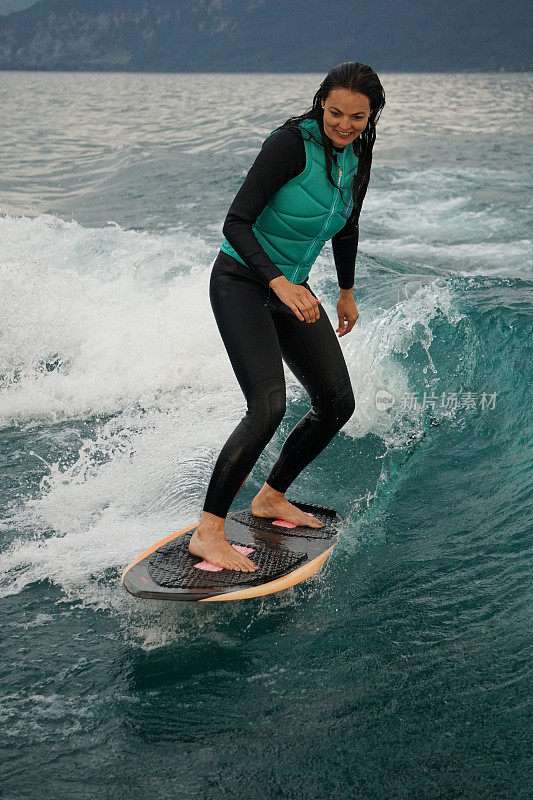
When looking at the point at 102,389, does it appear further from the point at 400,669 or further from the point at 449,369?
the point at 400,669

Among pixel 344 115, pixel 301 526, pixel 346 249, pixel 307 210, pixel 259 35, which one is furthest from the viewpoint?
pixel 259 35

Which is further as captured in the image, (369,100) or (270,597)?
(270,597)

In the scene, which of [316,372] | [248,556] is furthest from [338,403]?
[248,556]

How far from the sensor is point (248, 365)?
3451 millimetres

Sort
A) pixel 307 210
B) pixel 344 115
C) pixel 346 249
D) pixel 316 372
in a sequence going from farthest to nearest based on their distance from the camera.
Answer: pixel 346 249 → pixel 316 372 → pixel 307 210 → pixel 344 115

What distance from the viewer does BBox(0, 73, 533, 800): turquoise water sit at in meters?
2.87

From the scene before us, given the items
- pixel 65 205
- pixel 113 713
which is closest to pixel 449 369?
pixel 113 713

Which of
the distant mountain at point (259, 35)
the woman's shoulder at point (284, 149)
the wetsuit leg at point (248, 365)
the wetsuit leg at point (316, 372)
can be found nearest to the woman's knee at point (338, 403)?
the wetsuit leg at point (316, 372)

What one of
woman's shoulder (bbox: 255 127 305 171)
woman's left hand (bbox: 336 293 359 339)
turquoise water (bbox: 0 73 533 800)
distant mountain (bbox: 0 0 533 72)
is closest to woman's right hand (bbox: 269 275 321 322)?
woman's shoulder (bbox: 255 127 305 171)

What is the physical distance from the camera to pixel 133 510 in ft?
15.0

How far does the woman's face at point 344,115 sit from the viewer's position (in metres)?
3.24

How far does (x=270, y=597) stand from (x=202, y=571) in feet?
1.28

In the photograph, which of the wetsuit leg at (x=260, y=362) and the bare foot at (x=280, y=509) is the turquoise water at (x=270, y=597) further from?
the wetsuit leg at (x=260, y=362)

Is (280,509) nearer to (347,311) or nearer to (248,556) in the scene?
(248,556)
